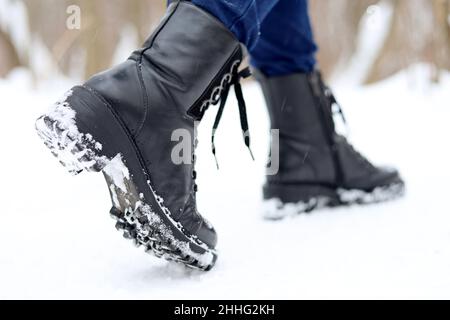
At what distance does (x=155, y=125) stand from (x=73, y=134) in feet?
0.46

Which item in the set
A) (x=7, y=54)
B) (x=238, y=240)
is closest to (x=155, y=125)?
(x=238, y=240)

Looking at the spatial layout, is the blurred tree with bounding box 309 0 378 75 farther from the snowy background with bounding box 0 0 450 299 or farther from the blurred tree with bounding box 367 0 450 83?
the snowy background with bounding box 0 0 450 299

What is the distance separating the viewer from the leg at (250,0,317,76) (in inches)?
53.4

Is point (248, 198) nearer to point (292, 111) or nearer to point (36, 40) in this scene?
point (292, 111)

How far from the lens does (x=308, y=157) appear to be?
141 centimetres

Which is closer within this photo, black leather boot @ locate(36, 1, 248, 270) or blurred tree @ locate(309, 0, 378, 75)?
black leather boot @ locate(36, 1, 248, 270)

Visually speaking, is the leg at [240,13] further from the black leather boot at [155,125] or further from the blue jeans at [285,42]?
the blue jeans at [285,42]

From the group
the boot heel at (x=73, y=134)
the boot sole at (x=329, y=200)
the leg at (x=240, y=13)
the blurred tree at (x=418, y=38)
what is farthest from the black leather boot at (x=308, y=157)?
the blurred tree at (x=418, y=38)

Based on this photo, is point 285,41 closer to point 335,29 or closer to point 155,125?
point 155,125

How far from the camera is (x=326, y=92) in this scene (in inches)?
56.1

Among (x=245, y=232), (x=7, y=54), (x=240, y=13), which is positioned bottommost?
(x=7, y=54)

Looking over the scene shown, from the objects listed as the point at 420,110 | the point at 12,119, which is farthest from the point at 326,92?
the point at 12,119

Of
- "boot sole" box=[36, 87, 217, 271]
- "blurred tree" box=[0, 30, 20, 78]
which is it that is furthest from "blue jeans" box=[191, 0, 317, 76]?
"blurred tree" box=[0, 30, 20, 78]

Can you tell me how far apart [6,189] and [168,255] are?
948 mm
